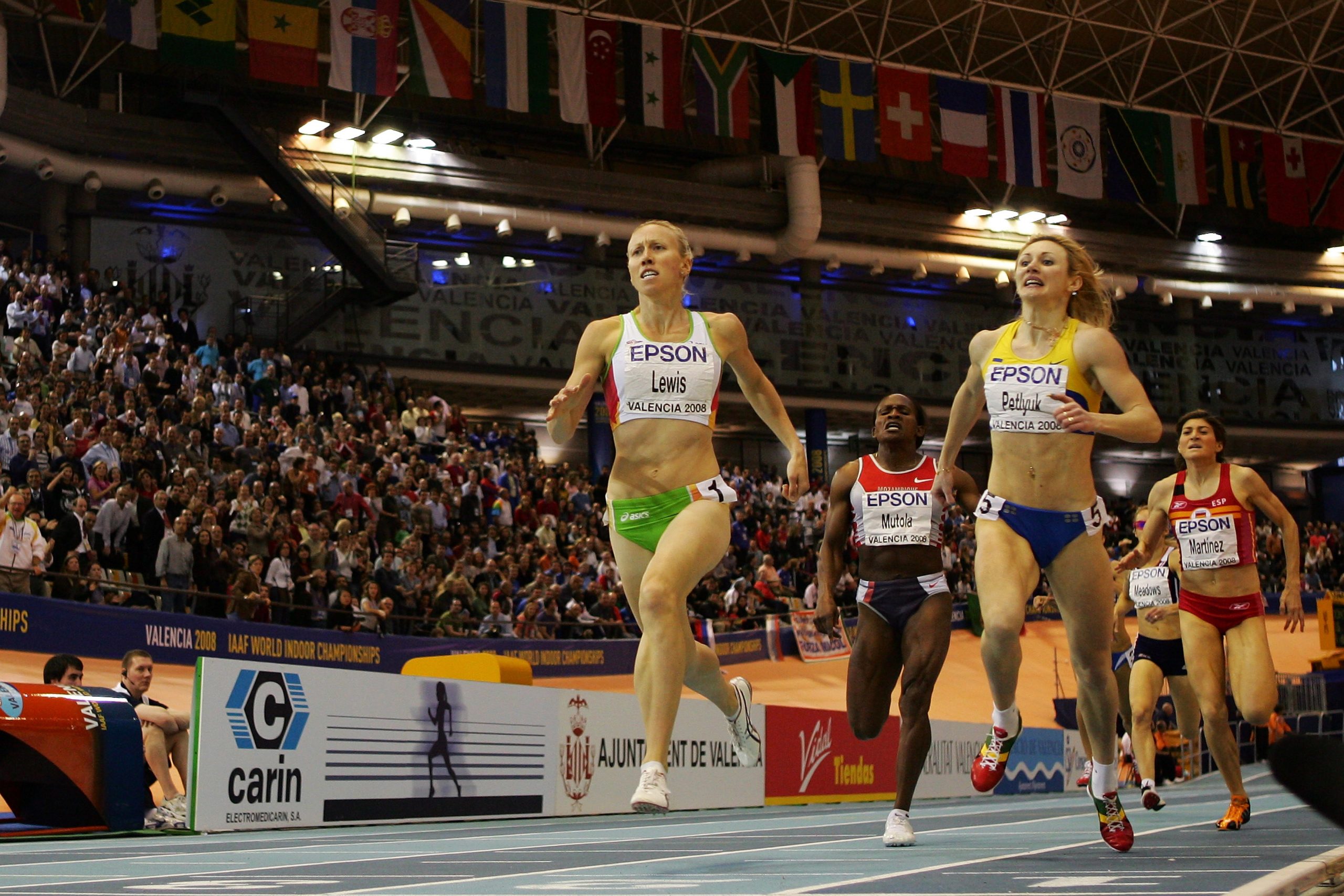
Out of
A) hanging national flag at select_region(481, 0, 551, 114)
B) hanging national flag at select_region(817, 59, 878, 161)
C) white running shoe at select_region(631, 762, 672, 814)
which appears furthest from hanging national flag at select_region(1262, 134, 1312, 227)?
white running shoe at select_region(631, 762, 672, 814)

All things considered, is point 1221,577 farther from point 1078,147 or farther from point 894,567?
point 1078,147

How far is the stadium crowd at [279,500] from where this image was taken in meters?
16.4

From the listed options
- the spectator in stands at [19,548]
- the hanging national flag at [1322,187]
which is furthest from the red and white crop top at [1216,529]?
the hanging national flag at [1322,187]

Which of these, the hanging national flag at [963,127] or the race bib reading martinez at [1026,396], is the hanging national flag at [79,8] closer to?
the hanging national flag at [963,127]

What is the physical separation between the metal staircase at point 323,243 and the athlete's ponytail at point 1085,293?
24.4 m

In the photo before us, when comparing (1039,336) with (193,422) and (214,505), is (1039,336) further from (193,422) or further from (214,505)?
(193,422)

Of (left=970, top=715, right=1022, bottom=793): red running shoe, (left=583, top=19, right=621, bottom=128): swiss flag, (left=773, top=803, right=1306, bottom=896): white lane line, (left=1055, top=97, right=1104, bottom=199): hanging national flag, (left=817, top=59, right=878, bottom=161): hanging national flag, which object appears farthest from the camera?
(left=1055, top=97, right=1104, bottom=199): hanging national flag

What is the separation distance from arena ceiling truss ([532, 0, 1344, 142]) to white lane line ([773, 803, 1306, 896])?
25.6 meters

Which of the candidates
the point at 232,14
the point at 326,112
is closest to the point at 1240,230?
the point at 326,112

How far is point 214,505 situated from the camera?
17688 mm

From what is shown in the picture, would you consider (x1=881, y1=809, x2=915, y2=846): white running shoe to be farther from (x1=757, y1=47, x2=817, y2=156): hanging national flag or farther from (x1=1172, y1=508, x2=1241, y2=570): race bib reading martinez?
(x1=757, y1=47, x2=817, y2=156): hanging national flag

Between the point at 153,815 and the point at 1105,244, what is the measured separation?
35.7 metres

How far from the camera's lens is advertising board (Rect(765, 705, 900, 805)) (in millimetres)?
14828

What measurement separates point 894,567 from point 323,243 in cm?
2555
